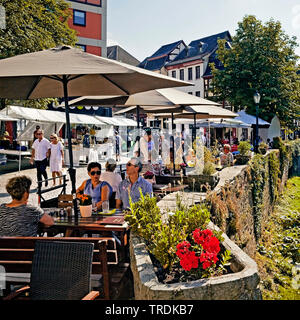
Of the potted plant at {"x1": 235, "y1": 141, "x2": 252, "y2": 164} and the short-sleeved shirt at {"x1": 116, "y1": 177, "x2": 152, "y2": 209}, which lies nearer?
the short-sleeved shirt at {"x1": 116, "y1": 177, "x2": 152, "y2": 209}

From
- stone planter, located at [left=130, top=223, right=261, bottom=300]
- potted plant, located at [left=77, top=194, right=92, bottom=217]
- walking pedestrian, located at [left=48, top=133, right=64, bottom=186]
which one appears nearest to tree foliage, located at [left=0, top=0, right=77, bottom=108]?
walking pedestrian, located at [left=48, top=133, right=64, bottom=186]

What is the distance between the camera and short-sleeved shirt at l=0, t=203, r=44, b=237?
365 cm

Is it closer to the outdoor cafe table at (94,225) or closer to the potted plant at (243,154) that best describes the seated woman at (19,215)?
→ the outdoor cafe table at (94,225)

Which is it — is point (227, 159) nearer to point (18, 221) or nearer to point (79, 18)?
point (18, 221)

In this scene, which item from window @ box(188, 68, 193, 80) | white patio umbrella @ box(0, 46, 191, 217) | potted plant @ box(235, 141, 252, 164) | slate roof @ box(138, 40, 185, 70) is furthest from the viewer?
slate roof @ box(138, 40, 185, 70)

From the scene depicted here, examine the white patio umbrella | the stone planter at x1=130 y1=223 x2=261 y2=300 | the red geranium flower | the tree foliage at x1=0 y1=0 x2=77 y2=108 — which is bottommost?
the stone planter at x1=130 y1=223 x2=261 y2=300

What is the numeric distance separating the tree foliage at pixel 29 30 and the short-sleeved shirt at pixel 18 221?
517 inches

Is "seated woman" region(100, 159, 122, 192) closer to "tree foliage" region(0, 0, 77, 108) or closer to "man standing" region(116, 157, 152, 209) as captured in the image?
"man standing" region(116, 157, 152, 209)

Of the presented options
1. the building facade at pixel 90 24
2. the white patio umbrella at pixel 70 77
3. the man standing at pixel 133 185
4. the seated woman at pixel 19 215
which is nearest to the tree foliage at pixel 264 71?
the building facade at pixel 90 24

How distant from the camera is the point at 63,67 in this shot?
367cm

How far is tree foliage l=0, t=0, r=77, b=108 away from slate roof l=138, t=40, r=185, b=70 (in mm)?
35963

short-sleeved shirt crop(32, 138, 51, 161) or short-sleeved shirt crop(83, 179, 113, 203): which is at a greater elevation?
short-sleeved shirt crop(32, 138, 51, 161)

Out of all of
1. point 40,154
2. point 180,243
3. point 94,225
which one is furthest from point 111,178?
point 40,154

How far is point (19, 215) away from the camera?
145 inches
